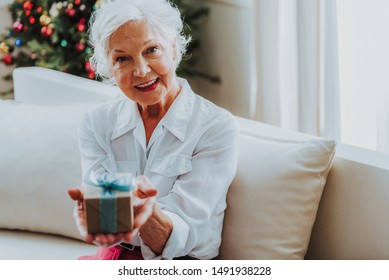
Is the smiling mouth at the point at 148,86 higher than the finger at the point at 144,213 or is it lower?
higher

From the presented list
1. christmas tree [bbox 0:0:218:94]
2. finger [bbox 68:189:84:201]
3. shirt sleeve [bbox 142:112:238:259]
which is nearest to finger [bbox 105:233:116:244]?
finger [bbox 68:189:84:201]

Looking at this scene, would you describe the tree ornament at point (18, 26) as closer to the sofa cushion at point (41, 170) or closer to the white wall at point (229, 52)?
the white wall at point (229, 52)

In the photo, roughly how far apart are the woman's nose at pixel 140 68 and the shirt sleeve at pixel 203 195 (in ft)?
0.70

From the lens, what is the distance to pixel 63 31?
3.49m

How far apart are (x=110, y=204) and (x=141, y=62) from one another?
1.45 ft

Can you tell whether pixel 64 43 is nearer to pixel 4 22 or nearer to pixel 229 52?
pixel 229 52

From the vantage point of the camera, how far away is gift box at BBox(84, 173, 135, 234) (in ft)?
4.89

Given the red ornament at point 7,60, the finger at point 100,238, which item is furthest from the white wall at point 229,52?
the finger at point 100,238

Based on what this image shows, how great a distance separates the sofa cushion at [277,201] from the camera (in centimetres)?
189

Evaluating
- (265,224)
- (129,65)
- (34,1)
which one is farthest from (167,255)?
(34,1)

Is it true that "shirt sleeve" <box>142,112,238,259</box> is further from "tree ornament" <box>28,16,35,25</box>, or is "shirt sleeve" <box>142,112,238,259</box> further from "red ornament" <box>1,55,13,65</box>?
"red ornament" <box>1,55,13,65</box>

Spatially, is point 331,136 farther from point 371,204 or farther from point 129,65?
point 129,65

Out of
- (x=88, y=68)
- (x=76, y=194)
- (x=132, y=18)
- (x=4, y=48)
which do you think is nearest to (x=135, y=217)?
(x=76, y=194)

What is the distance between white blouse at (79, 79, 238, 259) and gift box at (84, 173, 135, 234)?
272mm
